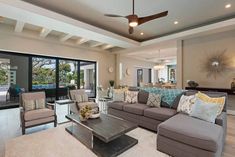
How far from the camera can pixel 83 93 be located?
4.67m

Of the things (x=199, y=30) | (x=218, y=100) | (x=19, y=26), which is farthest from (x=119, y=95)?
(x=19, y=26)

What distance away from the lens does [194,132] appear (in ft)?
6.68

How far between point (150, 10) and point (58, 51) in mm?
4447

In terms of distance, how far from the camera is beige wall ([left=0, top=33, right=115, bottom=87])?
498 cm

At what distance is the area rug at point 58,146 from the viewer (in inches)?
88.6

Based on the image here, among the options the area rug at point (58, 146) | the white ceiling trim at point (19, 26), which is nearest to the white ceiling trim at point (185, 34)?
the area rug at point (58, 146)

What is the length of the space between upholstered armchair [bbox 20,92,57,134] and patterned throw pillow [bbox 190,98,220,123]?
3.28m

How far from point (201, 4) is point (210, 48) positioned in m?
2.10

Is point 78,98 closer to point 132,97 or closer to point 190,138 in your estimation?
point 132,97

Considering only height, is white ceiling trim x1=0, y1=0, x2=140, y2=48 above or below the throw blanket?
above

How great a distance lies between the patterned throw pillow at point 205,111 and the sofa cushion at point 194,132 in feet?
0.41

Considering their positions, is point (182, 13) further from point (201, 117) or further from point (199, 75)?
point (201, 117)

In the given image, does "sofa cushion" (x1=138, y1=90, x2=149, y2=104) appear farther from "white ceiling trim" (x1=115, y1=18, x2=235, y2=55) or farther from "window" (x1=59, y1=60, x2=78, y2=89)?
"window" (x1=59, y1=60, x2=78, y2=89)

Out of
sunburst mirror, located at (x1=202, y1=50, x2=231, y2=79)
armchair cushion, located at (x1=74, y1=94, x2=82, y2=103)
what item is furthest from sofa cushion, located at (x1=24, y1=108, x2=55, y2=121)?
sunburst mirror, located at (x1=202, y1=50, x2=231, y2=79)
